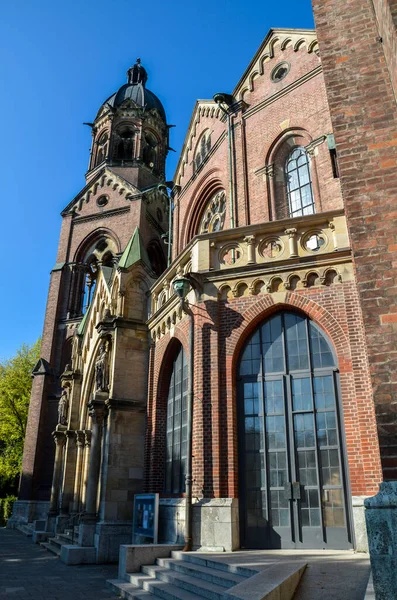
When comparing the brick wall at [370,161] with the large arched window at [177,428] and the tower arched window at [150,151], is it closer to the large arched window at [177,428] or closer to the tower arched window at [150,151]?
the large arched window at [177,428]

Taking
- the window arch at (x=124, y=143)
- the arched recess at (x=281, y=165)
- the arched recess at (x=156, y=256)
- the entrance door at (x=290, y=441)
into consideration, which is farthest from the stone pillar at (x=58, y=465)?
the window arch at (x=124, y=143)

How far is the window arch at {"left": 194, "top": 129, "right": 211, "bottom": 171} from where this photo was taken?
18.9 metres

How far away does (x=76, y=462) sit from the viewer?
1878 cm

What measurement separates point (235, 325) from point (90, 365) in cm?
990

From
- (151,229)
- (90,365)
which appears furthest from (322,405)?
(151,229)

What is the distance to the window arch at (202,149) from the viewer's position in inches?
744

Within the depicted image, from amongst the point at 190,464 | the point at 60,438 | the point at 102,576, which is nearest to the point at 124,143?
the point at 60,438

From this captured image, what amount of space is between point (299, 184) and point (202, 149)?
6.17 m

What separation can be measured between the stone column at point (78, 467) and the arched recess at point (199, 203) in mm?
8517

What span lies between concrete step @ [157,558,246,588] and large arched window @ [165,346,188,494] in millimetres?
2421

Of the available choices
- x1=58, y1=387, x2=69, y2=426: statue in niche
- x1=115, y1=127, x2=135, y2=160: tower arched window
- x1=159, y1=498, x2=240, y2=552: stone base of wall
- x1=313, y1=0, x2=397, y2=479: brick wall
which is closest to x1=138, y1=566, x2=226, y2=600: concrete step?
x1=159, y1=498, x2=240, y2=552: stone base of wall

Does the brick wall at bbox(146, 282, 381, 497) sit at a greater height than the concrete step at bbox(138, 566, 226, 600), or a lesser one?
greater

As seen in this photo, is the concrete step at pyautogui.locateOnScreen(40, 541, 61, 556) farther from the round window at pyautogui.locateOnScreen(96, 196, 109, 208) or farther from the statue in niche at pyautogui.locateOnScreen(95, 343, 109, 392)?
the round window at pyautogui.locateOnScreen(96, 196, 109, 208)

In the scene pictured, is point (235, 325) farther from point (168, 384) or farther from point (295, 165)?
point (295, 165)
